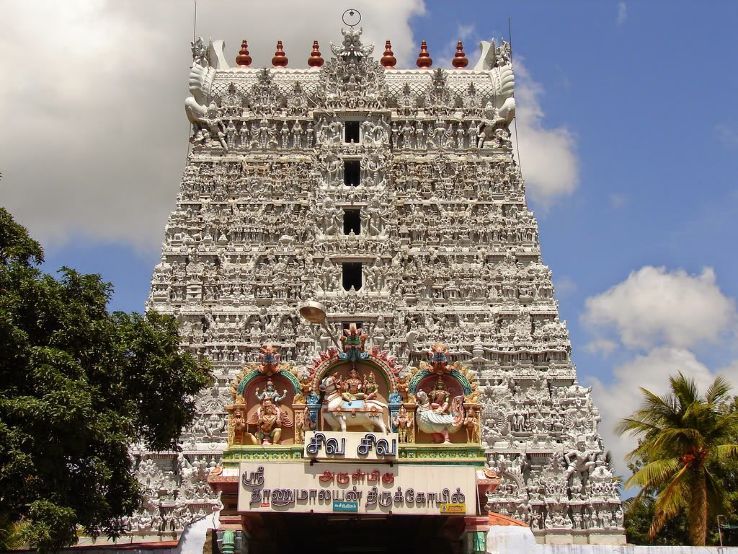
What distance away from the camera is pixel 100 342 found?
2119cm

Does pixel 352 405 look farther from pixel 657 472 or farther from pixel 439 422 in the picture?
pixel 657 472

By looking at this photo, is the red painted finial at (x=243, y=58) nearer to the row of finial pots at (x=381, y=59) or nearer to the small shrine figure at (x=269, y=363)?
the row of finial pots at (x=381, y=59)

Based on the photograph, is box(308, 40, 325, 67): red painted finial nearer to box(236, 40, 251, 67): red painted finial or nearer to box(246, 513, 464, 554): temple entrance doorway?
box(236, 40, 251, 67): red painted finial

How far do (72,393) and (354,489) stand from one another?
20.0 ft

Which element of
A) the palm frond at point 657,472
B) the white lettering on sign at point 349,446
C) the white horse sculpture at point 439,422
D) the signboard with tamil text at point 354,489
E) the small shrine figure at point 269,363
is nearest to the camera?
the signboard with tamil text at point 354,489

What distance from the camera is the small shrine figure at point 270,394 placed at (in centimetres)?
2141

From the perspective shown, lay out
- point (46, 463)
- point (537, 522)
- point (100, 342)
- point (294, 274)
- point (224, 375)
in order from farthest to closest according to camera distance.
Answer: point (294, 274), point (224, 375), point (537, 522), point (100, 342), point (46, 463)

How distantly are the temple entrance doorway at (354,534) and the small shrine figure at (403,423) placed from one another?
2055 millimetres

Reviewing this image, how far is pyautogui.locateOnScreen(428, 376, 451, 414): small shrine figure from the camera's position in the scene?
20828mm

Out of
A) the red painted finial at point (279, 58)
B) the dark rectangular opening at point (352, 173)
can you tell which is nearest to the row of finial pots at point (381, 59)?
the red painted finial at point (279, 58)

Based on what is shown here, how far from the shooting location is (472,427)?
20609 millimetres

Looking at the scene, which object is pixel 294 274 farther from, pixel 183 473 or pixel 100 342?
pixel 100 342

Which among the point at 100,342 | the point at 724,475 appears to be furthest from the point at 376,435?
the point at 724,475

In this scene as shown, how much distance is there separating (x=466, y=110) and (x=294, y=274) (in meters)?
11.5
